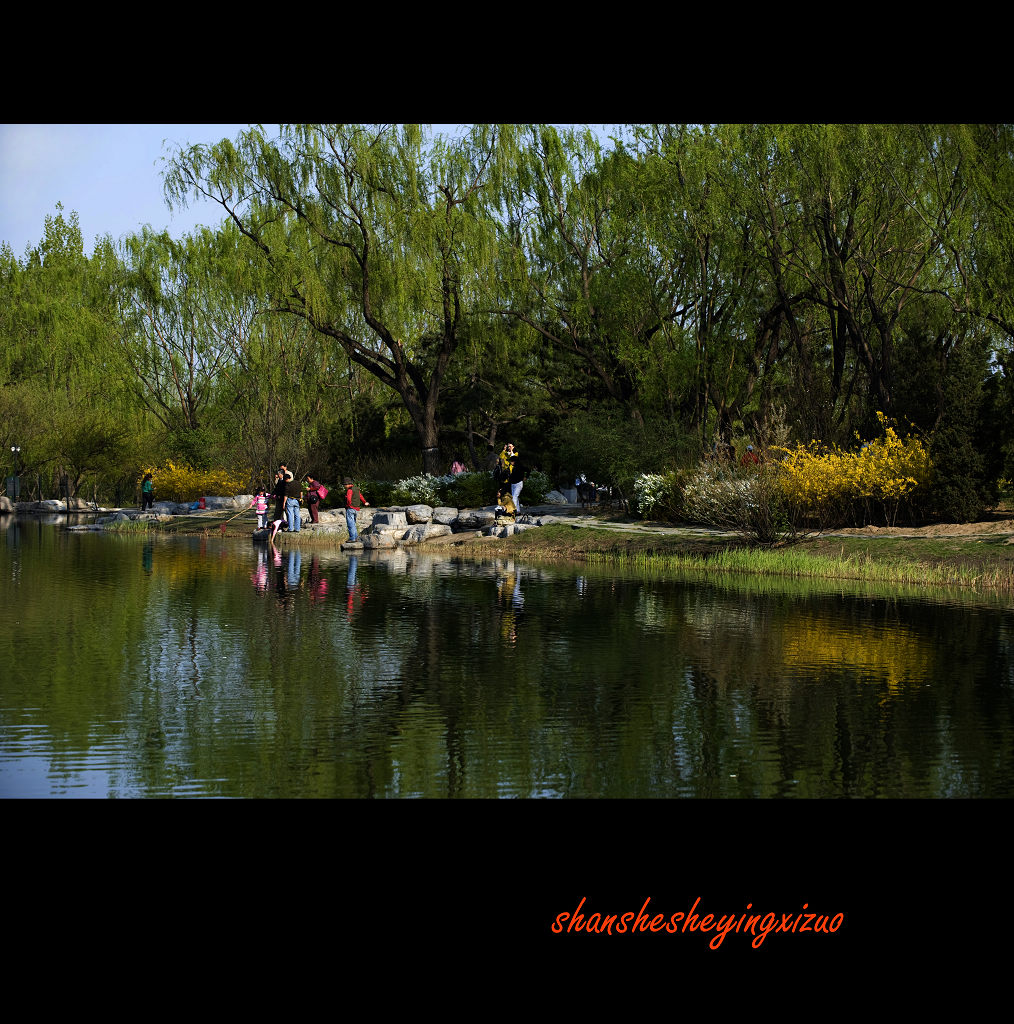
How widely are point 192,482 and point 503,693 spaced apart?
40.4 meters

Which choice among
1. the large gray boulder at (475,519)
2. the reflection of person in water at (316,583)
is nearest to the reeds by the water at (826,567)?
the reflection of person in water at (316,583)

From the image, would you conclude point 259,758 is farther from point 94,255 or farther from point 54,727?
point 94,255

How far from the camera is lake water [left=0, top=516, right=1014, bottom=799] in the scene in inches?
275

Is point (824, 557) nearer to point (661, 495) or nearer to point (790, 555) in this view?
point (790, 555)

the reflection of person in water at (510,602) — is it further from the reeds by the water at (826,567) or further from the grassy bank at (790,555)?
the reeds by the water at (826,567)

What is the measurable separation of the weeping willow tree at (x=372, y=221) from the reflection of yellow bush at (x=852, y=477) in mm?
16147

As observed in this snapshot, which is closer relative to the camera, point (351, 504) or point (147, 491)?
point (351, 504)

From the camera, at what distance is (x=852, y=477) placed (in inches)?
915

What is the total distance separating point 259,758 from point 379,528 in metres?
22.0

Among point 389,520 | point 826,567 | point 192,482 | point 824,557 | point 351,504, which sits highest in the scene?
point 192,482

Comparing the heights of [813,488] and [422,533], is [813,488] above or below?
above

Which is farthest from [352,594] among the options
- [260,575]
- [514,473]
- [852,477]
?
[852,477]
